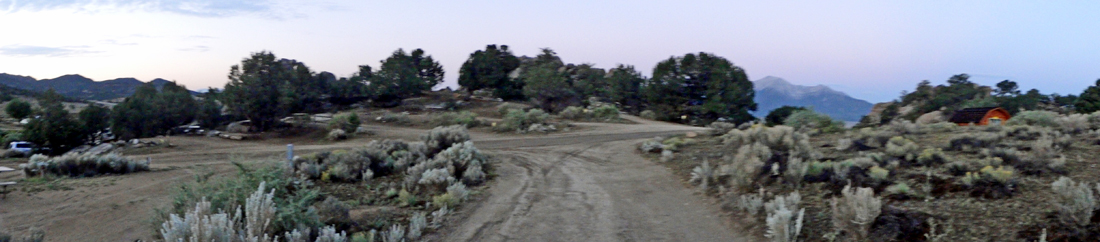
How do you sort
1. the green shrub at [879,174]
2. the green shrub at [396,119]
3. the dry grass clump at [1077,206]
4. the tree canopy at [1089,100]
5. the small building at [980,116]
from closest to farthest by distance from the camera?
1. the dry grass clump at [1077,206]
2. the green shrub at [879,174]
3. the small building at [980,116]
4. the tree canopy at [1089,100]
5. the green shrub at [396,119]

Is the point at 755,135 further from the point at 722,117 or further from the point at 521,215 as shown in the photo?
the point at 722,117

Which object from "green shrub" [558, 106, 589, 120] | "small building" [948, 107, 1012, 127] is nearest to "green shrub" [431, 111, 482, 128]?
"green shrub" [558, 106, 589, 120]

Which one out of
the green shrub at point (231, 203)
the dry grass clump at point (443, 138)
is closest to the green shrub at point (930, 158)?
the green shrub at point (231, 203)

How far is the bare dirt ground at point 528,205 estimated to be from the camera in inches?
313

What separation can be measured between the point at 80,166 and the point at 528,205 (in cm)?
1066

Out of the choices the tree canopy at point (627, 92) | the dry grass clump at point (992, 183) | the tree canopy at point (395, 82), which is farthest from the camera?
the tree canopy at point (627, 92)

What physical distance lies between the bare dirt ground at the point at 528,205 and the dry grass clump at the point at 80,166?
43 cm

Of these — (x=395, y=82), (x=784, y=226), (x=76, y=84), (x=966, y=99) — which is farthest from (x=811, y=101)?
(x=76, y=84)

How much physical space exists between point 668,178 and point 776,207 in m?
3.93

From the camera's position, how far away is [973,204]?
7488 millimetres

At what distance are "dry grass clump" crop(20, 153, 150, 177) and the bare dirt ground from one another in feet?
1.41

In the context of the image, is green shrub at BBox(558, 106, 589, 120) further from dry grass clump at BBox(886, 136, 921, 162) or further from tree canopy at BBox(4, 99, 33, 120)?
tree canopy at BBox(4, 99, 33, 120)

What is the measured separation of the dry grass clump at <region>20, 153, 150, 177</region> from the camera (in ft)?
44.1

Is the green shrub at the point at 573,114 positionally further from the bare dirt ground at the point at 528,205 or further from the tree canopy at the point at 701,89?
the bare dirt ground at the point at 528,205
